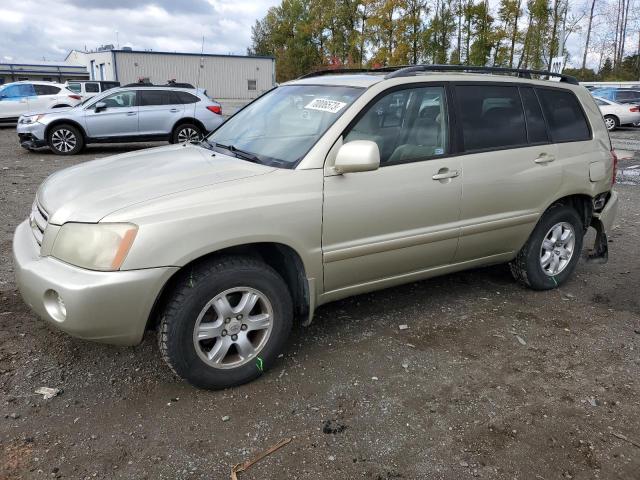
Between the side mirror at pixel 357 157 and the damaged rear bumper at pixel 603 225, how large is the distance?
269cm

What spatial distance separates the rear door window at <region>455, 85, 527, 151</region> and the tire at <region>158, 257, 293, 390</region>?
179cm

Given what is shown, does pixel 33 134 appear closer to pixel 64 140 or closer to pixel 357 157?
pixel 64 140

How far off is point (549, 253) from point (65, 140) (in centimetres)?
1103

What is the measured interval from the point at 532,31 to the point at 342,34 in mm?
17172

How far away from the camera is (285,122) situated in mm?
3688

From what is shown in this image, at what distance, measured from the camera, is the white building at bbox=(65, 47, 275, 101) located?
44.3 m

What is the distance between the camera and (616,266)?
17.3 ft

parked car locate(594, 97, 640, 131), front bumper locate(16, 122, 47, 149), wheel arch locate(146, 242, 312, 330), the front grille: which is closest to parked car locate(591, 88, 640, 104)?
parked car locate(594, 97, 640, 131)

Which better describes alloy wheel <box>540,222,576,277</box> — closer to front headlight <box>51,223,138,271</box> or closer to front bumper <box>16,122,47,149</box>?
front headlight <box>51,223,138,271</box>

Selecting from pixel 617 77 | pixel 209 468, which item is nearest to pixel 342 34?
pixel 617 77

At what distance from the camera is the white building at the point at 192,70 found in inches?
1743

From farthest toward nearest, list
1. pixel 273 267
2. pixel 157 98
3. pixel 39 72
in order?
pixel 39 72
pixel 157 98
pixel 273 267

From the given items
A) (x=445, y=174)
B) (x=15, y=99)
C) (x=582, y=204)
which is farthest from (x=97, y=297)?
(x=15, y=99)

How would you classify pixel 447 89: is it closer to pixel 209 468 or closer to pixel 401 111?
pixel 401 111
